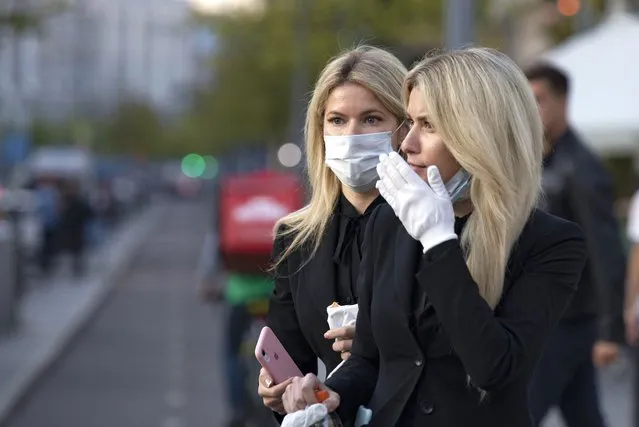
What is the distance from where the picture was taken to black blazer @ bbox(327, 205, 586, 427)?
3.38 metres

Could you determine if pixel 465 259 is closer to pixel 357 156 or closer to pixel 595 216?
pixel 357 156

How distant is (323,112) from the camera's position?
434 centimetres

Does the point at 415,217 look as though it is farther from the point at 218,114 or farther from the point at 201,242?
the point at 218,114

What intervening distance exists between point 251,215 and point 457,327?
6758mm

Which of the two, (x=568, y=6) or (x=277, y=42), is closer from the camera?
(x=568, y=6)

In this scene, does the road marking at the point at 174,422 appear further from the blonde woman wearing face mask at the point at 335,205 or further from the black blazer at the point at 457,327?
the black blazer at the point at 457,327

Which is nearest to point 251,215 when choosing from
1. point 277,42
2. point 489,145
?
point 489,145

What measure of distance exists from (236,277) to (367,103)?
6.08 metres

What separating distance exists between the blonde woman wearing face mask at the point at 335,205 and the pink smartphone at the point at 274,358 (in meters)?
0.24

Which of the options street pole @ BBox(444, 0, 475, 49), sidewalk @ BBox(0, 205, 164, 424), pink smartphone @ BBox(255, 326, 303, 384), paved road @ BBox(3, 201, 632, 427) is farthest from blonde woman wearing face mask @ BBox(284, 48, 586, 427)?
sidewalk @ BBox(0, 205, 164, 424)

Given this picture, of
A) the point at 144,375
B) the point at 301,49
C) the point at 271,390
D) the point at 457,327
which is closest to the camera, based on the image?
the point at 457,327

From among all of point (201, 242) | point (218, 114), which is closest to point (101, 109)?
point (218, 114)

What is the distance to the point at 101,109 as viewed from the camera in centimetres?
14212

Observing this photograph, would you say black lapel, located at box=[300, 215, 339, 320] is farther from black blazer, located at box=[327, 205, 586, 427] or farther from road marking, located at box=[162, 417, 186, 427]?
road marking, located at box=[162, 417, 186, 427]
